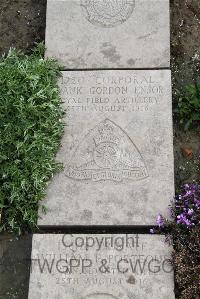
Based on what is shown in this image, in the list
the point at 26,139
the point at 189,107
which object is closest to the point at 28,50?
the point at 26,139

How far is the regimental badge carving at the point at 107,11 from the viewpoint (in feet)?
17.1

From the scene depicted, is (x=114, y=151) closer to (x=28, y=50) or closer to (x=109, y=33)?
Answer: (x=109, y=33)

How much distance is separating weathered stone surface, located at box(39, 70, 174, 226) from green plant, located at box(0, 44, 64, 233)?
0.11 meters

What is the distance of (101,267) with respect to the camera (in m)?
4.36

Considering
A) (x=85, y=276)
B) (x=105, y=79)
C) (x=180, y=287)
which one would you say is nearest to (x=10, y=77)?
(x=105, y=79)

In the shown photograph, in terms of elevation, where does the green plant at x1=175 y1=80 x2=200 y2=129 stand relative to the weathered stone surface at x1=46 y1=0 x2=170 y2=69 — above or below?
below

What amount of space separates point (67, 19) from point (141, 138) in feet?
4.56

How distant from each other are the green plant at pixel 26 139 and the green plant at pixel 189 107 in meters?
1.08

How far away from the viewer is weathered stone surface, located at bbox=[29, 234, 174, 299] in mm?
4285

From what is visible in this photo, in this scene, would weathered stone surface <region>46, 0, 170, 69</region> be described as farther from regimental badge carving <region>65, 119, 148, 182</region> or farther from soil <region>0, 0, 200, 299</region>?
regimental badge carving <region>65, 119, 148, 182</region>

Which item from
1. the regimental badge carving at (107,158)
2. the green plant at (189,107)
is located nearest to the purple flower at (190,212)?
the regimental badge carving at (107,158)

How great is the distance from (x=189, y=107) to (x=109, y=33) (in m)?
0.99

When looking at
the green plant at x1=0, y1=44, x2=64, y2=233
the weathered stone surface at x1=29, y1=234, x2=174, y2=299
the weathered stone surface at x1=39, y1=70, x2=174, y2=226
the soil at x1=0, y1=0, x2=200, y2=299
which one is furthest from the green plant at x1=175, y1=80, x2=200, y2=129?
the weathered stone surface at x1=29, y1=234, x2=174, y2=299

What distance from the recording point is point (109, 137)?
475cm
